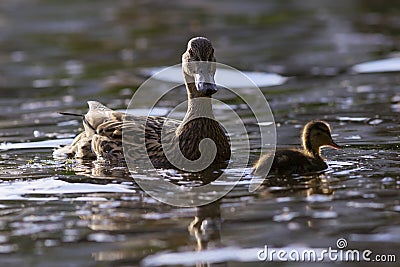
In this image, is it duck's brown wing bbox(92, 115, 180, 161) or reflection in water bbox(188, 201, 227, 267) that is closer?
reflection in water bbox(188, 201, 227, 267)

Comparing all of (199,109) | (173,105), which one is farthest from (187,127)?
(173,105)

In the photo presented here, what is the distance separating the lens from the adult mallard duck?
711 cm

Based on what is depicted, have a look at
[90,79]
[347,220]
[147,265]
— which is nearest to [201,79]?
[347,220]

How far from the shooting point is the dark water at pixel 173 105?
5.19m

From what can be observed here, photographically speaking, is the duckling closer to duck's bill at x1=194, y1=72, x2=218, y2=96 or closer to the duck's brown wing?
duck's bill at x1=194, y1=72, x2=218, y2=96

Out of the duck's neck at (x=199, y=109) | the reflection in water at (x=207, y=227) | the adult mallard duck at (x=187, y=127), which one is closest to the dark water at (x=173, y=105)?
the reflection in water at (x=207, y=227)

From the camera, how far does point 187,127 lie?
723 cm

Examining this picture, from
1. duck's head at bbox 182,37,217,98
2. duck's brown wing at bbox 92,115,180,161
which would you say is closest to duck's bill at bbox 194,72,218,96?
Answer: duck's head at bbox 182,37,217,98

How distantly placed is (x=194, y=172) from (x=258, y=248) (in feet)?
6.60

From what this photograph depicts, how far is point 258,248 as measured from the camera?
5.02m

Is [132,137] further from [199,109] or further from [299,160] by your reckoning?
[299,160]

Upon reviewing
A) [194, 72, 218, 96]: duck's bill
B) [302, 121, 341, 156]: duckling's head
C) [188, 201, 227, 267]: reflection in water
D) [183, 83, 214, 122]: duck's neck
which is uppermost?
[194, 72, 218, 96]: duck's bill

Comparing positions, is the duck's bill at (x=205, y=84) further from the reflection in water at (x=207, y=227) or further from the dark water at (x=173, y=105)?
the reflection in water at (x=207, y=227)

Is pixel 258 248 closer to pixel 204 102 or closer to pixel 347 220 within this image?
pixel 347 220
